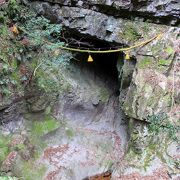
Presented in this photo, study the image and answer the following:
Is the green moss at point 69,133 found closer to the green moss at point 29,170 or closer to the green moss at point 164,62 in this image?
the green moss at point 29,170

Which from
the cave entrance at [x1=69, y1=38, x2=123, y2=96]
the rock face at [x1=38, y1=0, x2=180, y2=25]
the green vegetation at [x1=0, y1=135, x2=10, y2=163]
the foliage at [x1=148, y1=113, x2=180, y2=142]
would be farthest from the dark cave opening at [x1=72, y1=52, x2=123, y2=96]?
the green vegetation at [x1=0, y1=135, x2=10, y2=163]

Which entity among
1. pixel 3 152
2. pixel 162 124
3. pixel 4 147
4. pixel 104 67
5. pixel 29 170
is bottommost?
pixel 29 170

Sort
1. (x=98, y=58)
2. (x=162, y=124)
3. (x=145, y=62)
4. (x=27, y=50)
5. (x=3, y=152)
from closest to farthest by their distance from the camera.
A: (x=162, y=124)
(x=3, y=152)
(x=145, y=62)
(x=27, y=50)
(x=98, y=58)

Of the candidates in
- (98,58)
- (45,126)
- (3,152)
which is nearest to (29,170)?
(3,152)

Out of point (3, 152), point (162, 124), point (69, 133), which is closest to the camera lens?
point (162, 124)

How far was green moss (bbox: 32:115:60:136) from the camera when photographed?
913 cm

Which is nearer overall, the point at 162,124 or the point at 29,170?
the point at 162,124

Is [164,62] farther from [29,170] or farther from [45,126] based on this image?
[29,170]

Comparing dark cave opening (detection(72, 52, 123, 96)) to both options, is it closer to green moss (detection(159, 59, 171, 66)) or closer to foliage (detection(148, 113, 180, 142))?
green moss (detection(159, 59, 171, 66))

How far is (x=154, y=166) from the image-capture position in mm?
8102

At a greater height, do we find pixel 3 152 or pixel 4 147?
pixel 4 147

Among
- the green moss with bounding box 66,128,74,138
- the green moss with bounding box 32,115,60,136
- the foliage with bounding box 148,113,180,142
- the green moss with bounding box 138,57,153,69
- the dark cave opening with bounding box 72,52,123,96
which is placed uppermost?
the green moss with bounding box 138,57,153,69

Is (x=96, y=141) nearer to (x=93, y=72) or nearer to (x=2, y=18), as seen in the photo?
(x=93, y=72)

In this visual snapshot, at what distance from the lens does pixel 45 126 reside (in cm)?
926
